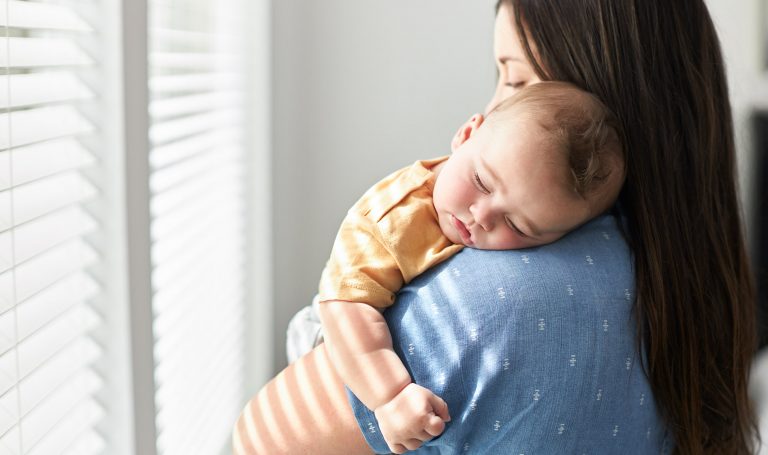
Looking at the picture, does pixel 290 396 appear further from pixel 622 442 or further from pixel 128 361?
pixel 622 442

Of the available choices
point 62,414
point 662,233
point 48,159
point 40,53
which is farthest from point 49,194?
point 662,233

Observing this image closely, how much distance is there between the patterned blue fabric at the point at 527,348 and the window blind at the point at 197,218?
44cm

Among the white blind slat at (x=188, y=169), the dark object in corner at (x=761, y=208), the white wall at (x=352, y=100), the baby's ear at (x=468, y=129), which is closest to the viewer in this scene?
the baby's ear at (x=468, y=129)

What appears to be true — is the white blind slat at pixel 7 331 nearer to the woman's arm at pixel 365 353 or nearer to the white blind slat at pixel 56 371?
the white blind slat at pixel 56 371

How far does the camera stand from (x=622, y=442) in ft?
3.39

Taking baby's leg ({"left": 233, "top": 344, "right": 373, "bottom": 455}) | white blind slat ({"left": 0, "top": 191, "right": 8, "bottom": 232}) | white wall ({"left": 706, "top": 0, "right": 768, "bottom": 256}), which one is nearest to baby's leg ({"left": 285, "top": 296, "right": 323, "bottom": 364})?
baby's leg ({"left": 233, "top": 344, "right": 373, "bottom": 455})

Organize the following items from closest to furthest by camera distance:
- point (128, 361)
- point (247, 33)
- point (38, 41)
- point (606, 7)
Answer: point (38, 41), point (128, 361), point (606, 7), point (247, 33)

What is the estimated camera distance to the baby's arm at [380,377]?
960mm

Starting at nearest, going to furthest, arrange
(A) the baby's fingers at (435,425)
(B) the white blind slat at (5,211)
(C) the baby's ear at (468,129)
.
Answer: (B) the white blind slat at (5,211) → (A) the baby's fingers at (435,425) → (C) the baby's ear at (468,129)

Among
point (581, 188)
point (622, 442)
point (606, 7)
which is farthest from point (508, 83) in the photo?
point (622, 442)

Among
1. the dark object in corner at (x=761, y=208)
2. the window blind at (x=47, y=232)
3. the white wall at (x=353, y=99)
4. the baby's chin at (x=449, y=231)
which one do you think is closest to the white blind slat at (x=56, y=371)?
the window blind at (x=47, y=232)

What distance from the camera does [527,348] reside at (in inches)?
37.8

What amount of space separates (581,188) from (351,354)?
0.35 meters

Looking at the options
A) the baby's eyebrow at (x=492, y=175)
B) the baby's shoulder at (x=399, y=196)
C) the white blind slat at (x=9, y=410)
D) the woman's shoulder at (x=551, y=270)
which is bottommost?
the white blind slat at (x=9, y=410)
